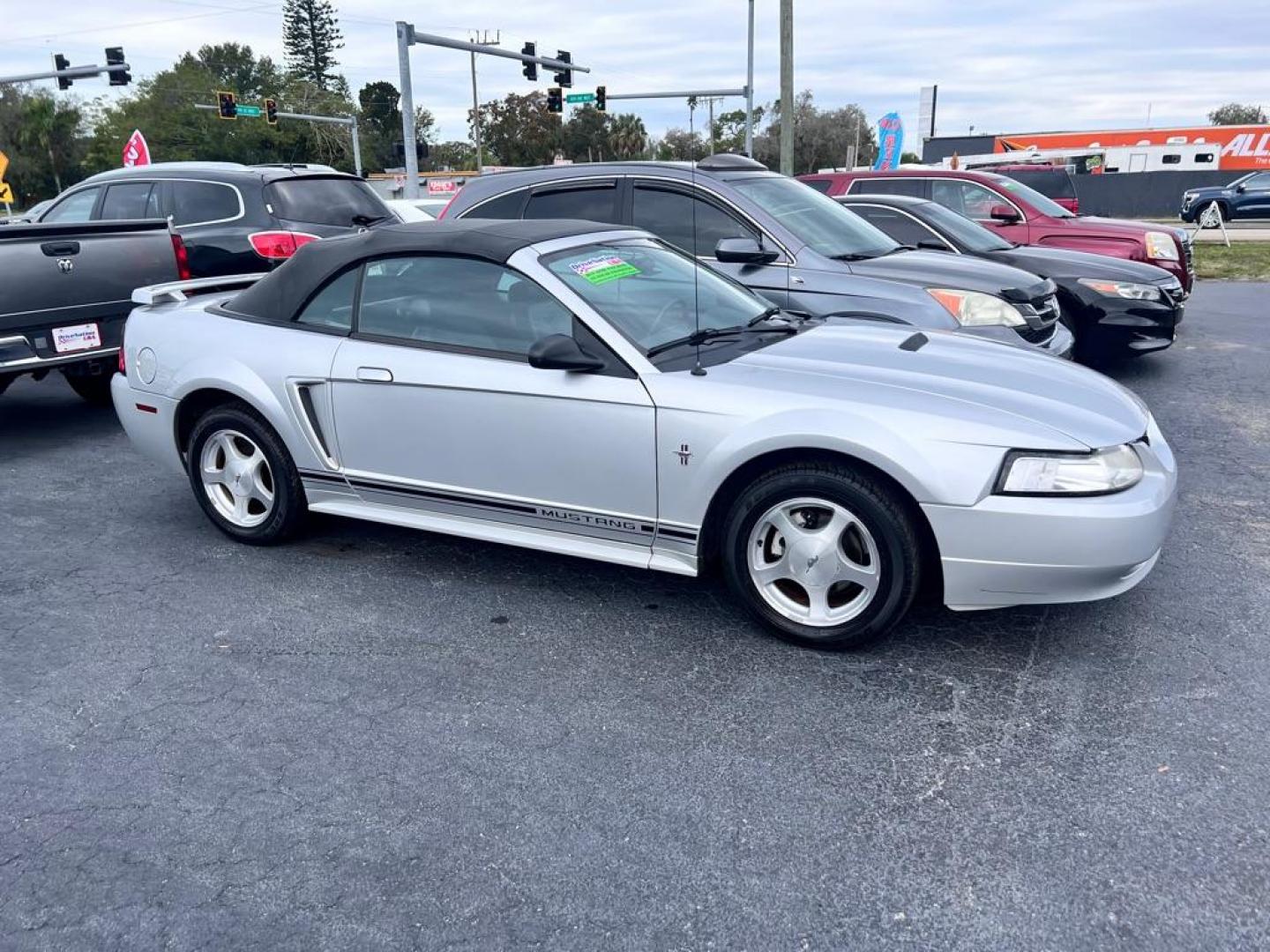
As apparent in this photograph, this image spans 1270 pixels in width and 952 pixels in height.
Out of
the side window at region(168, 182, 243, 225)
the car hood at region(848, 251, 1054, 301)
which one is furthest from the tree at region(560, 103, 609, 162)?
the car hood at region(848, 251, 1054, 301)

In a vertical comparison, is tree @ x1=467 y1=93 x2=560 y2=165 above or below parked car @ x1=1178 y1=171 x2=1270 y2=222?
above

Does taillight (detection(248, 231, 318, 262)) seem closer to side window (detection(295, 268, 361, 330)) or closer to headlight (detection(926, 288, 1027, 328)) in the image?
side window (detection(295, 268, 361, 330))

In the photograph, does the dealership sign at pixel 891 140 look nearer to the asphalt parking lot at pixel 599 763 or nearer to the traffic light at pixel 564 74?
the traffic light at pixel 564 74

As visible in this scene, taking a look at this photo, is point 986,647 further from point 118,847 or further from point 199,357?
point 199,357

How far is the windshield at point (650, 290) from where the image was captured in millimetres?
4055

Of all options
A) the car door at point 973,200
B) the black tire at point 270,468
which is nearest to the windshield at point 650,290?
the black tire at point 270,468

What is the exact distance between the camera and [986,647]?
372 cm

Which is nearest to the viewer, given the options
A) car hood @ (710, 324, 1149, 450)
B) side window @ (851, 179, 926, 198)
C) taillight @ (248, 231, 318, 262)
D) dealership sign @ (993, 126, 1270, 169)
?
car hood @ (710, 324, 1149, 450)

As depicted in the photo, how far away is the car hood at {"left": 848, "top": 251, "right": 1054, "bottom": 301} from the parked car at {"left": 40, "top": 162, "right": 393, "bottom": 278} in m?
4.67

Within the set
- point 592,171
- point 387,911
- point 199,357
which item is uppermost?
point 592,171

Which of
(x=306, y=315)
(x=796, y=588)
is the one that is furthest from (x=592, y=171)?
(x=796, y=588)

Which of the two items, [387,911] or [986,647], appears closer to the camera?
[387,911]

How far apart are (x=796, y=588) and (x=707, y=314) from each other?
52.0 inches

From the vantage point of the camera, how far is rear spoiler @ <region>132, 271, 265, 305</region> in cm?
515
